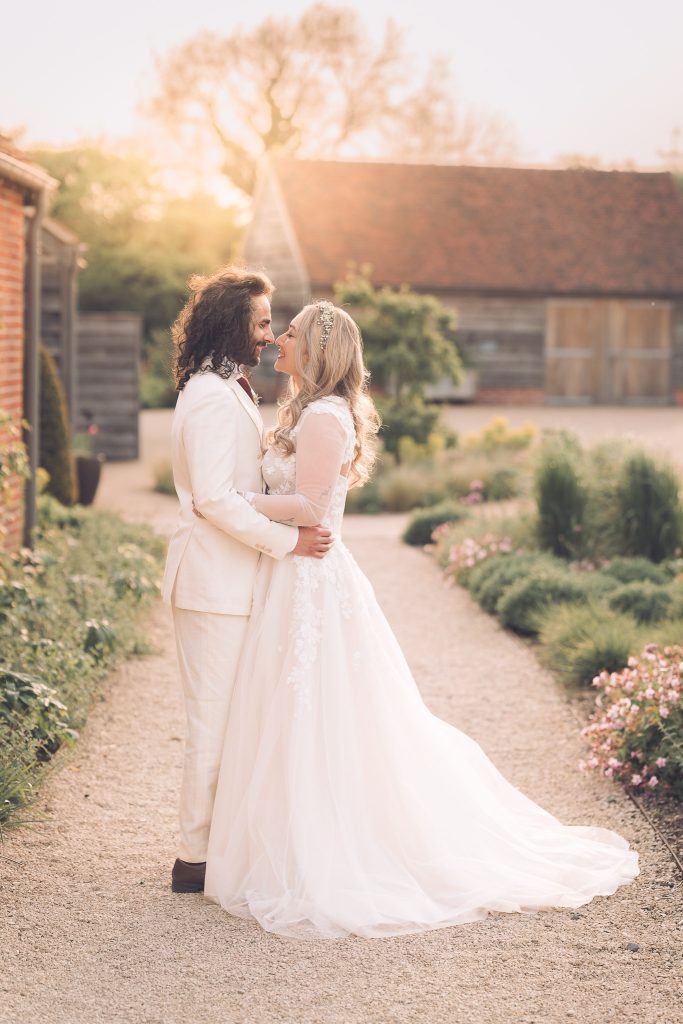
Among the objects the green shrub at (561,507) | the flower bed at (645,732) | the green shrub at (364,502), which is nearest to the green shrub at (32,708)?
the flower bed at (645,732)

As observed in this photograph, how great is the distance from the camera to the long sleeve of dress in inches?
161

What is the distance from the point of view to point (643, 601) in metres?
8.07

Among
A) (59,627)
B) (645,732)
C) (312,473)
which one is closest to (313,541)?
(312,473)

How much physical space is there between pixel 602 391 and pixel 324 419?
24.3 meters

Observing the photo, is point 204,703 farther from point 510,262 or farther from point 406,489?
point 510,262

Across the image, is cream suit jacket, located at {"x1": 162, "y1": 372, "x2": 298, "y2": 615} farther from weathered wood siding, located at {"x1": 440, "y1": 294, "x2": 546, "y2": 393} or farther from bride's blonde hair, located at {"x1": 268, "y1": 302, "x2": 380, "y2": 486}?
weathered wood siding, located at {"x1": 440, "y1": 294, "x2": 546, "y2": 393}

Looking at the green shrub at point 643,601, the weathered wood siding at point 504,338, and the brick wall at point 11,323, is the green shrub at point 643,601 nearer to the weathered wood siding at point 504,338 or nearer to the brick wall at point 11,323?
the brick wall at point 11,323

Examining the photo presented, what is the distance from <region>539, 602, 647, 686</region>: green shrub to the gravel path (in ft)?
4.70

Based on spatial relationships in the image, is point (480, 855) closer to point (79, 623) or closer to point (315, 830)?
point (315, 830)

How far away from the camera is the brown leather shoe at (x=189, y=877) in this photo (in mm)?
4223

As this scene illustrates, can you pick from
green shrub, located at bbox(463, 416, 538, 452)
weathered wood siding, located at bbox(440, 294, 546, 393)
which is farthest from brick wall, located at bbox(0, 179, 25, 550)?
weathered wood siding, located at bbox(440, 294, 546, 393)

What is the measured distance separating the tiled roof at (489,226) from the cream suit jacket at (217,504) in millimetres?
21577

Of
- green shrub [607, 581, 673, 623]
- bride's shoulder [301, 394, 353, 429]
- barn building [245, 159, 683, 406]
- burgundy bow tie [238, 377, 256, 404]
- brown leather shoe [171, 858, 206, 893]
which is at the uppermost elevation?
barn building [245, 159, 683, 406]

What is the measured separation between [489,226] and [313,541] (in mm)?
24520
